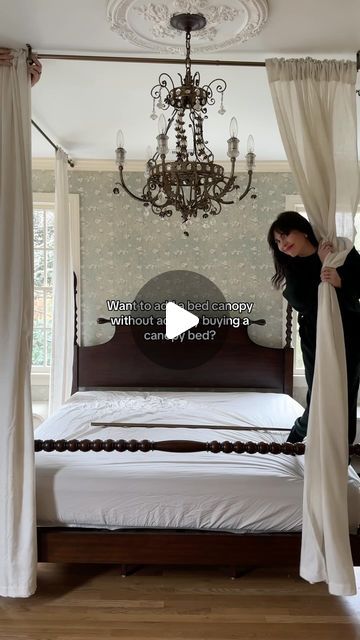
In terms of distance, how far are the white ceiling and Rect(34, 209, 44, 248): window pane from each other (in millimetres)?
819

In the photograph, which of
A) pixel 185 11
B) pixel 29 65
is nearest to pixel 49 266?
pixel 29 65

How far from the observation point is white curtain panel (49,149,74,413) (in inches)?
146

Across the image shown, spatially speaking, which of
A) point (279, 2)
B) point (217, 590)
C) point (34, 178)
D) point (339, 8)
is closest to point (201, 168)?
point (279, 2)

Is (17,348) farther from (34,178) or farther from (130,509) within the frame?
(34,178)

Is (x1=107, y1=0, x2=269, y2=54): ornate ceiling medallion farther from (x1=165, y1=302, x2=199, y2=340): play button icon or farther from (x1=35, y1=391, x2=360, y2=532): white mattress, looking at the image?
(x1=165, y1=302, x2=199, y2=340): play button icon

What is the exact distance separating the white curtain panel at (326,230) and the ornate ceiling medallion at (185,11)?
0.71ft

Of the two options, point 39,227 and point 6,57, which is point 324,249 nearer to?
point 6,57

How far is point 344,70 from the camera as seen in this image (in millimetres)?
2205

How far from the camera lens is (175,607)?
231cm

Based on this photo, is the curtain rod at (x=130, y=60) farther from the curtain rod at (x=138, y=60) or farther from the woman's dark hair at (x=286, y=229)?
the woman's dark hair at (x=286, y=229)

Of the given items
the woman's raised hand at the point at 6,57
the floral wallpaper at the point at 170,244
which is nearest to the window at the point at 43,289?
the floral wallpaper at the point at 170,244

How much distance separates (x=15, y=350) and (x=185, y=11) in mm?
1587

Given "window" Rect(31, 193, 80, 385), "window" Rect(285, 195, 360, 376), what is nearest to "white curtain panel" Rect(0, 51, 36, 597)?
"window" Rect(31, 193, 80, 385)

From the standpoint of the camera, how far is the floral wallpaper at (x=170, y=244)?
455 cm
